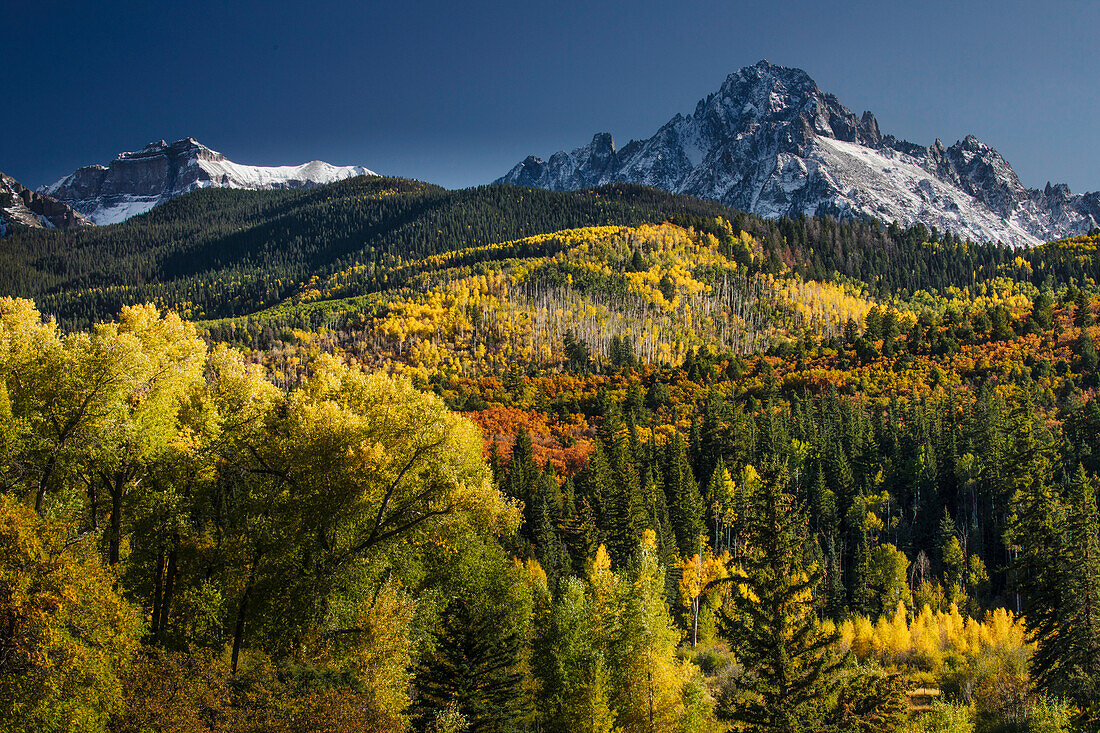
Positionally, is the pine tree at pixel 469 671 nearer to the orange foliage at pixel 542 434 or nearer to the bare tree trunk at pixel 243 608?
the bare tree trunk at pixel 243 608

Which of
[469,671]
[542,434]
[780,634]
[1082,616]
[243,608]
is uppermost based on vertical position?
[542,434]

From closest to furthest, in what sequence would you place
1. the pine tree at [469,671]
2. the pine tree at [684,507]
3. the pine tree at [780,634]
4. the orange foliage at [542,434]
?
1. the pine tree at [780,634]
2. the pine tree at [469,671]
3. the pine tree at [684,507]
4. the orange foliage at [542,434]

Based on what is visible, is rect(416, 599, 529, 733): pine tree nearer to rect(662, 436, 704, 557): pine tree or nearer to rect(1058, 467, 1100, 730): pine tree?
rect(1058, 467, 1100, 730): pine tree

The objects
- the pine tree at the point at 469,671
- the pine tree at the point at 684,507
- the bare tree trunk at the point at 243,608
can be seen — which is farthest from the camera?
the pine tree at the point at 684,507

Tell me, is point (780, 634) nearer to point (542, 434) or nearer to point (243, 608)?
point (243, 608)

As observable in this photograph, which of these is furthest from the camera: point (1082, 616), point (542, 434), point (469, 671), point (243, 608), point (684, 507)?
point (542, 434)

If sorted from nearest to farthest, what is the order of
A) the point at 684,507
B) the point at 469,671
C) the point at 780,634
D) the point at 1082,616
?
the point at 780,634 → the point at 469,671 → the point at 1082,616 → the point at 684,507

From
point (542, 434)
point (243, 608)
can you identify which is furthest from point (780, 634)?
point (542, 434)

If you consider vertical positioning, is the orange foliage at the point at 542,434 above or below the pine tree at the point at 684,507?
above

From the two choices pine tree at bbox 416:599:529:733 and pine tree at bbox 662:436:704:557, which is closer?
pine tree at bbox 416:599:529:733

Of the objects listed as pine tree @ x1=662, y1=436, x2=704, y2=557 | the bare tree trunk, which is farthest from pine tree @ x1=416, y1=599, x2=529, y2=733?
pine tree @ x1=662, y1=436, x2=704, y2=557

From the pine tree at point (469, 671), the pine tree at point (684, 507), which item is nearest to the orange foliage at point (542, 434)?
the pine tree at point (684, 507)

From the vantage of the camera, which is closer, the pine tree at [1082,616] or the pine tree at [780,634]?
the pine tree at [780,634]

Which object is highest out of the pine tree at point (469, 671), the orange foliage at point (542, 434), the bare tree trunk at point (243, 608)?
the orange foliage at point (542, 434)
